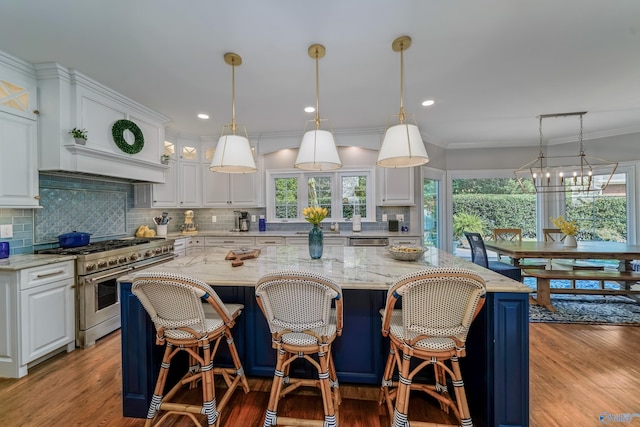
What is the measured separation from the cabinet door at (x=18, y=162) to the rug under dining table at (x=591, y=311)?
5.34m

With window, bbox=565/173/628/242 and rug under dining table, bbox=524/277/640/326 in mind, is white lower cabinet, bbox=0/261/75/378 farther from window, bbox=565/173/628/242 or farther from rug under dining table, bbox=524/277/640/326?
window, bbox=565/173/628/242

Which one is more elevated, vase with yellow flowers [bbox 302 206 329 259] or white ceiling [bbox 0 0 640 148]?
white ceiling [bbox 0 0 640 148]

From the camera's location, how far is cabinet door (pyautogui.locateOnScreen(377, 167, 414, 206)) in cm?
426

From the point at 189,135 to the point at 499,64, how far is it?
4343 millimetres

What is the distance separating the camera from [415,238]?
400 centimetres

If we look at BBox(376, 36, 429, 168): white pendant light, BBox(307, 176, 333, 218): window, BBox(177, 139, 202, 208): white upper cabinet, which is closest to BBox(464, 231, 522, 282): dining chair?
BBox(307, 176, 333, 218): window

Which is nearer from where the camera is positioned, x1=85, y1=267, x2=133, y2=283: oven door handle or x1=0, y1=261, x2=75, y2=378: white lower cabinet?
x1=0, y1=261, x2=75, y2=378: white lower cabinet

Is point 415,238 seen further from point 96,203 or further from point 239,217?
point 96,203

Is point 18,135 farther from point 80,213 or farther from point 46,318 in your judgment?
point 46,318

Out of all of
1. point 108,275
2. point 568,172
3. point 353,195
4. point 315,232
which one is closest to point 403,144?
point 315,232

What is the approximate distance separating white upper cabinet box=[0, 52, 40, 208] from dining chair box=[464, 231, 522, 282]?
4911mm

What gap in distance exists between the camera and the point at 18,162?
94.3 inches

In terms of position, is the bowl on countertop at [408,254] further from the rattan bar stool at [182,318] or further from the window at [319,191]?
the window at [319,191]

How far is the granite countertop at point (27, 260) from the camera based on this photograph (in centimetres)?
205
